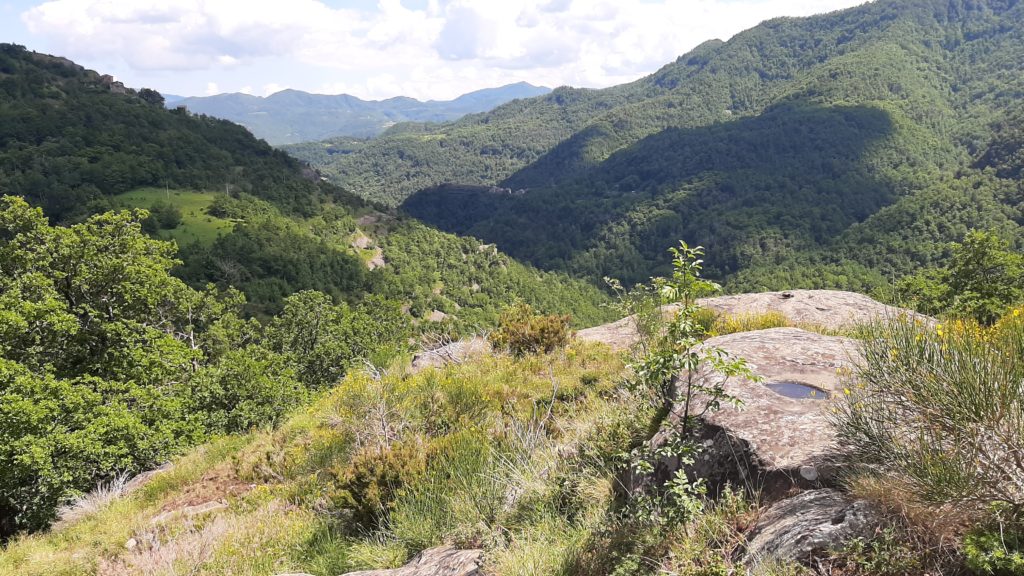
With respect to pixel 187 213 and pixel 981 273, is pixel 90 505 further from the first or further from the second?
pixel 187 213

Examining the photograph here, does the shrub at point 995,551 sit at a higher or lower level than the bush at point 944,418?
lower

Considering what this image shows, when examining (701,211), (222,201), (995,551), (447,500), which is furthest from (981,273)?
(701,211)

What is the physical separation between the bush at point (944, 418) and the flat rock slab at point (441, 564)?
9.00 feet

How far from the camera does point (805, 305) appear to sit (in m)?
11.8

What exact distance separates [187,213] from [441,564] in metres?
81.7

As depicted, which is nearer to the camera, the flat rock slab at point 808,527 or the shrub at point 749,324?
the flat rock slab at point 808,527

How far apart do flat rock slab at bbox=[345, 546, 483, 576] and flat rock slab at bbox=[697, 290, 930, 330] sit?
8482 mm

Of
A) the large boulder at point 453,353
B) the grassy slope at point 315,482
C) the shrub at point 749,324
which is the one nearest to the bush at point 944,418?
the grassy slope at point 315,482

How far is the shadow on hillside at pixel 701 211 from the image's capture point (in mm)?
142250

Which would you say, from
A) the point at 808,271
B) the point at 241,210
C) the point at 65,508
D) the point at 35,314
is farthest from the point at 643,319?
the point at 808,271

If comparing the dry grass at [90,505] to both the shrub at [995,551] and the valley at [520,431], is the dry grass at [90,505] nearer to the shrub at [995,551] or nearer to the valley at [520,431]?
the valley at [520,431]

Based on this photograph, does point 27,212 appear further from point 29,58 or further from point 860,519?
point 29,58

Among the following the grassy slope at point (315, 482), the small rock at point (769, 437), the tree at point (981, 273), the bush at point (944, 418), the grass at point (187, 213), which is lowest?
the tree at point (981, 273)

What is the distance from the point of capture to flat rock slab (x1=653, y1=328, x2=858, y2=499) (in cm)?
323
